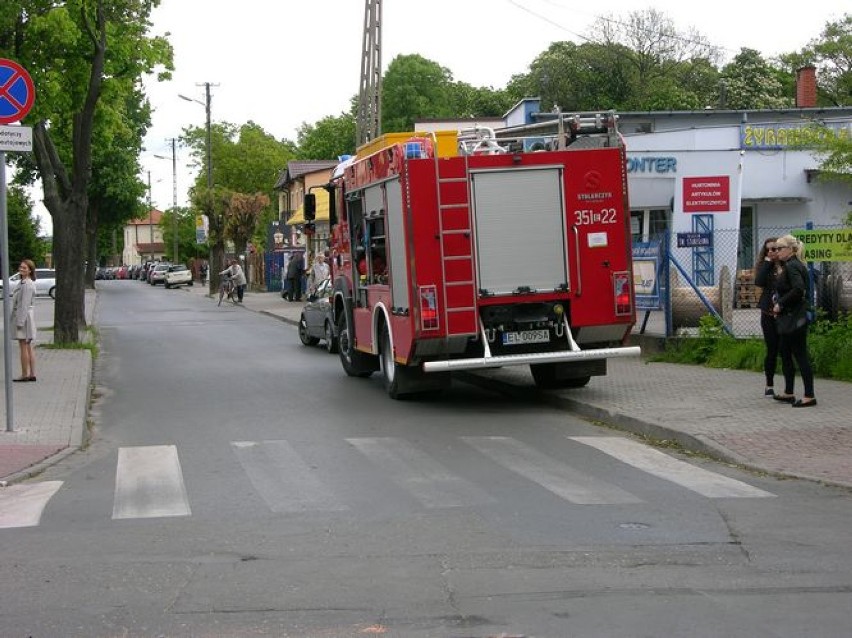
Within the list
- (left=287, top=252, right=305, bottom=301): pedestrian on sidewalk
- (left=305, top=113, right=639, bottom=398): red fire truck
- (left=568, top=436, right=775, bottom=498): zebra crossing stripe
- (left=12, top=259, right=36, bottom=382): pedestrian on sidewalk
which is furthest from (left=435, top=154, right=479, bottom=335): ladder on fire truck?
(left=287, top=252, right=305, bottom=301): pedestrian on sidewalk

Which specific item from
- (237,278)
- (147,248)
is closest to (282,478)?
(237,278)

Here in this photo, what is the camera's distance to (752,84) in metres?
68.6

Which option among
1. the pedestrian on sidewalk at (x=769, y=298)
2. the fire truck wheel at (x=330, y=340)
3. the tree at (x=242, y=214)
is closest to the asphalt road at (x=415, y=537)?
the pedestrian on sidewalk at (x=769, y=298)

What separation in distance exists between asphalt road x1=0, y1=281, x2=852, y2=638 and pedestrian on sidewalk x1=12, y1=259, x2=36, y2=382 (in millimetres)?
3388

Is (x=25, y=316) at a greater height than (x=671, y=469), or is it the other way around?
(x=25, y=316)

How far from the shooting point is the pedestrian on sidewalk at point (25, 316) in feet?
51.1

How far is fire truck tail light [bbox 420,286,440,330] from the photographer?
1283 cm

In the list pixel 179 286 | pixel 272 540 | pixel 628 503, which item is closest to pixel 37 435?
pixel 272 540

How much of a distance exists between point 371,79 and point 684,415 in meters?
16.6

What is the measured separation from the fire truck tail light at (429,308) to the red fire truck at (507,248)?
0.04 feet

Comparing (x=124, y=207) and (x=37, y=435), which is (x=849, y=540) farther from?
(x=124, y=207)

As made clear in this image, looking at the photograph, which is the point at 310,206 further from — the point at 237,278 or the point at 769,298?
the point at 237,278

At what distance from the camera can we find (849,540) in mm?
6988

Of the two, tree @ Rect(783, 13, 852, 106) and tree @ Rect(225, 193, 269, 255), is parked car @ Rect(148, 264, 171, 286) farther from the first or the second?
tree @ Rect(783, 13, 852, 106)
